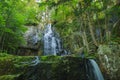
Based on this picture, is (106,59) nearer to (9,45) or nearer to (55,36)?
(9,45)

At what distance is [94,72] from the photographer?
9125 mm

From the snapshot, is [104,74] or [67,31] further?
[67,31]

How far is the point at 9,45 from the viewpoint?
13141 millimetres

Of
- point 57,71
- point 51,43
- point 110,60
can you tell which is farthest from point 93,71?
point 51,43

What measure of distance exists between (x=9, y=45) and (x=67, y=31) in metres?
4.70

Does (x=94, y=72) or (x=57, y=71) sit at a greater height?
(x=57, y=71)

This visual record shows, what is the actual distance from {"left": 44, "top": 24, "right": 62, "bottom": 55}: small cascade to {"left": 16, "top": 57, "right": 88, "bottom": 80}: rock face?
292 inches

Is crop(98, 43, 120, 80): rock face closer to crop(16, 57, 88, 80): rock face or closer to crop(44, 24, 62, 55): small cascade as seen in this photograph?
crop(16, 57, 88, 80): rock face

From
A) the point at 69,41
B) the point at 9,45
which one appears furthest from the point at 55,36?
the point at 9,45

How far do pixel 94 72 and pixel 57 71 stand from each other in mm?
1894

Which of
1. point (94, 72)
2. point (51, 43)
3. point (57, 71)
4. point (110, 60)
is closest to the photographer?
point (110, 60)

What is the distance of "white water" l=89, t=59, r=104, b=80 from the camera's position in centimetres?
885

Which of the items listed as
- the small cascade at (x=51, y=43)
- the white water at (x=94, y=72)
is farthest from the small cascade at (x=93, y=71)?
the small cascade at (x=51, y=43)

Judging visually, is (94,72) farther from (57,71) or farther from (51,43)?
(51,43)
